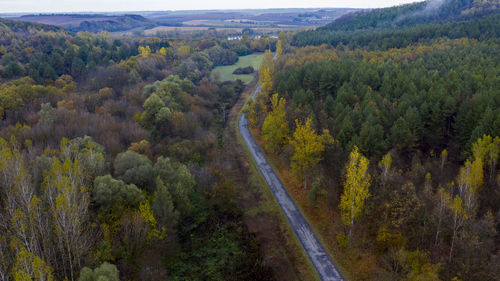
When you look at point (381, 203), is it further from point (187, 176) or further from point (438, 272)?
point (187, 176)

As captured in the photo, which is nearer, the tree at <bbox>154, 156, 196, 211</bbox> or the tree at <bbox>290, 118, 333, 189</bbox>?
the tree at <bbox>154, 156, 196, 211</bbox>

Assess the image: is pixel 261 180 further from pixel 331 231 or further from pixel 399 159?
pixel 399 159

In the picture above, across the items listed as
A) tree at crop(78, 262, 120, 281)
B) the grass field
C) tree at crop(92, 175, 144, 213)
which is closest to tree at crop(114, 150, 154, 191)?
tree at crop(92, 175, 144, 213)

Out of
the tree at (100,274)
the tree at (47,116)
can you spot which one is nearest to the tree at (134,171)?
the tree at (100,274)

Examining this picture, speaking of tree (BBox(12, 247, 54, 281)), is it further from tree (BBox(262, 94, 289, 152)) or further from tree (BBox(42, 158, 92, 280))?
tree (BBox(262, 94, 289, 152))

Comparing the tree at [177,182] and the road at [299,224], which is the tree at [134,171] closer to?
the tree at [177,182]

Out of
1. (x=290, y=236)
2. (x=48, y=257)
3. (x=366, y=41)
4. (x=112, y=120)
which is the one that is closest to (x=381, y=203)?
(x=290, y=236)

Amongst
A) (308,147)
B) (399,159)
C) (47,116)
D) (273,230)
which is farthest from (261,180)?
(47,116)
